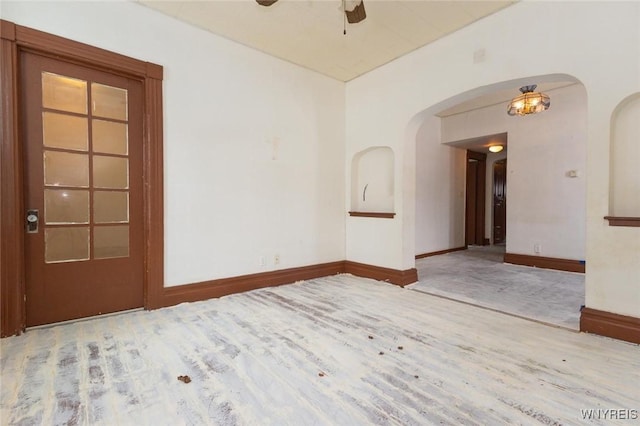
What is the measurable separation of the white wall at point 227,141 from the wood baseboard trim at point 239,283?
82 millimetres

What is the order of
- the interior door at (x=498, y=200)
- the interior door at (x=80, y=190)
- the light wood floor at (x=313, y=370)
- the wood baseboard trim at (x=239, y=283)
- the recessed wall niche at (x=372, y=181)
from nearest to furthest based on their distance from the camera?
the light wood floor at (x=313, y=370) < the interior door at (x=80, y=190) < the wood baseboard trim at (x=239, y=283) < the recessed wall niche at (x=372, y=181) < the interior door at (x=498, y=200)

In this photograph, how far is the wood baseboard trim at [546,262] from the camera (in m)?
4.70

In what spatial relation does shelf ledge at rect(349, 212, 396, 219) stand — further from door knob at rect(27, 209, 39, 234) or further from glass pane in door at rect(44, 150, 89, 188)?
door knob at rect(27, 209, 39, 234)

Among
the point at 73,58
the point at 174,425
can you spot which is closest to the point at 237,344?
the point at 174,425

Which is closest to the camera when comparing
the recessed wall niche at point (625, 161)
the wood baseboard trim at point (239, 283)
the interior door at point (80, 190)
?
the recessed wall niche at point (625, 161)

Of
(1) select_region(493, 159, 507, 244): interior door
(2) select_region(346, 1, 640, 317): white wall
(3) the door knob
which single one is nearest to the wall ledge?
(2) select_region(346, 1, 640, 317): white wall

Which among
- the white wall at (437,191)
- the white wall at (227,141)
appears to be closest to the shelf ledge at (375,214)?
the white wall at (227,141)

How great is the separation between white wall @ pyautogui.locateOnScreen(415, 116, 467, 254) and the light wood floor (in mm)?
3444

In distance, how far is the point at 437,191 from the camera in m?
6.44

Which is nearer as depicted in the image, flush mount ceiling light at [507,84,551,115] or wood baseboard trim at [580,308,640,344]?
wood baseboard trim at [580,308,640,344]

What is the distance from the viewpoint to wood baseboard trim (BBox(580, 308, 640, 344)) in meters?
2.27

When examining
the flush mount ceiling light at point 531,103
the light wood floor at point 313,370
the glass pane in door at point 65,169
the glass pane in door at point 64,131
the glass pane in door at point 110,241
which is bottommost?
the light wood floor at point 313,370

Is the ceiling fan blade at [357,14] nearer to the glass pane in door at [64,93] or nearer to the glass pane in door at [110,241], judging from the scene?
the glass pane in door at [64,93]

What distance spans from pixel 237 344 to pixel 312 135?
2992mm
